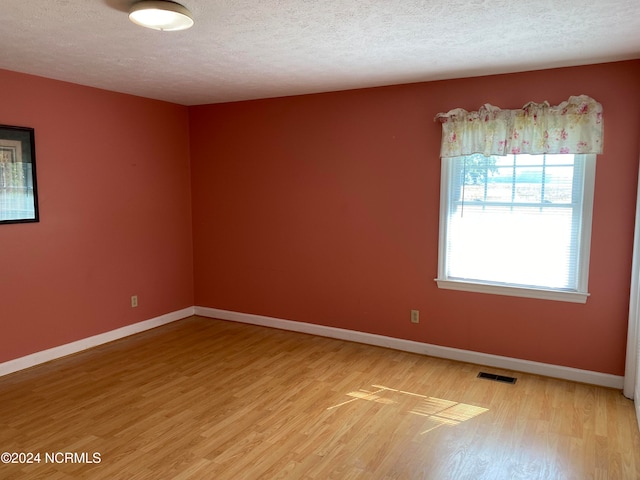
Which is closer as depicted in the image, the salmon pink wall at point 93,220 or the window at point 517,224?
the window at point 517,224

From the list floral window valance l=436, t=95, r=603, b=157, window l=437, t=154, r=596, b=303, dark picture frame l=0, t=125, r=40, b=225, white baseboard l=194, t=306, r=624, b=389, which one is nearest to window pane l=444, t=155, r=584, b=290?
window l=437, t=154, r=596, b=303

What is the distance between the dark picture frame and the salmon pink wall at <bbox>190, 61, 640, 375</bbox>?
5.72ft

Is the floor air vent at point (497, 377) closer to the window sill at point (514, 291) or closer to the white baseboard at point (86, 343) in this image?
the window sill at point (514, 291)

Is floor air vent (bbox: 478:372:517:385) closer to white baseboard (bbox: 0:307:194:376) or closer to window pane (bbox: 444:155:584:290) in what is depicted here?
window pane (bbox: 444:155:584:290)

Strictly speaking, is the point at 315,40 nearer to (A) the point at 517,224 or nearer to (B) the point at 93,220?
(A) the point at 517,224

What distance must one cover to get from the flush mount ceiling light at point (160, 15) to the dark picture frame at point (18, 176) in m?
1.86

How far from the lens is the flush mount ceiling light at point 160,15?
2.20m

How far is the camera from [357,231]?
171 inches

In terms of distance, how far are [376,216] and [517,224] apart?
117 cm

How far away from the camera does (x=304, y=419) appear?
2.97 metres

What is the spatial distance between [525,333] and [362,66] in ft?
7.82

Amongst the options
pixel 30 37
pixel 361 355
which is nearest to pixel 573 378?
pixel 361 355

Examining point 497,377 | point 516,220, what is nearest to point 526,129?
point 516,220

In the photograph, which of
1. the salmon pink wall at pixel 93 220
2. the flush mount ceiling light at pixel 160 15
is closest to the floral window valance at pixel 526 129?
the flush mount ceiling light at pixel 160 15
